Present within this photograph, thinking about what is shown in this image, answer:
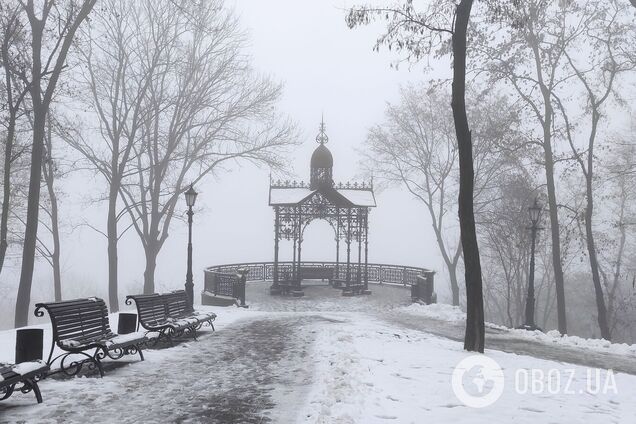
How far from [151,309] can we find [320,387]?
182 inches

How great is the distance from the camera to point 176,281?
11581 centimetres

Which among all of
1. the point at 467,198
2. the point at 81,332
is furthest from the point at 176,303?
the point at 467,198

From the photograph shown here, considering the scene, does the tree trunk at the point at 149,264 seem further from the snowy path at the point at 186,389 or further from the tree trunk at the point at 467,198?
the tree trunk at the point at 467,198

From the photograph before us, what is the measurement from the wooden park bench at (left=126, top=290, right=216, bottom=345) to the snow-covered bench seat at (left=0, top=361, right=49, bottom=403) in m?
3.19

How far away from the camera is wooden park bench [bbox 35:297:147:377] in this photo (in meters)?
7.06

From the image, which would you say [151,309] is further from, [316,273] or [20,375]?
[316,273]

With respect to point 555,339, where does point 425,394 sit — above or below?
above

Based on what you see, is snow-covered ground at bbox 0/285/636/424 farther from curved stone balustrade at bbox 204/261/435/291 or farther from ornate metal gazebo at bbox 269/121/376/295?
curved stone balustrade at bbox 204/261/435/291

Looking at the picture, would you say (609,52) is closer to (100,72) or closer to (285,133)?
(285,133)

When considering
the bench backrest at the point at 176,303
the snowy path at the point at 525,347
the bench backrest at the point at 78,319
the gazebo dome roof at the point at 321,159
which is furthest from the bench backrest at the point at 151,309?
the gazebo dome roof at the point at 321,159

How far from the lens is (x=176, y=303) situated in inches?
457

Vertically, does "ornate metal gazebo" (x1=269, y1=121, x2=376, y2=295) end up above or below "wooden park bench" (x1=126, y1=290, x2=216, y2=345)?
above

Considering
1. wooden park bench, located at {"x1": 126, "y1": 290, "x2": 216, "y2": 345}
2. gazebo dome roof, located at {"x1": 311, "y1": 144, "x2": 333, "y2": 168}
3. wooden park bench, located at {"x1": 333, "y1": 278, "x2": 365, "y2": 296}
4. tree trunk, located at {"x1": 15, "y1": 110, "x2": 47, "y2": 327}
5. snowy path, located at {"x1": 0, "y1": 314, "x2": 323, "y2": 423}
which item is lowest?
wooden park bench, located at {"x1": 333, "y1": 278, "x2": 365, "y2": 296}

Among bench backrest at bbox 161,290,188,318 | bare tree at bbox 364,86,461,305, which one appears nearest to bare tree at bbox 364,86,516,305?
bare tree at bbox 364,86,461,305
